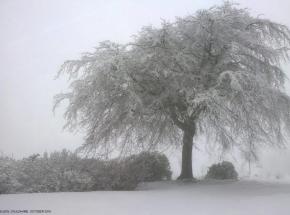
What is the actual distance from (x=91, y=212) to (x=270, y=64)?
862 centimetres

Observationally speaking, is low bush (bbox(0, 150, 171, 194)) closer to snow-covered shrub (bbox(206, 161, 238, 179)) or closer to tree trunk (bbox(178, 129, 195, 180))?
tree trunk (bbox(178, 129, 195, 180))

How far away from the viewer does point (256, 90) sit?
42.4ft

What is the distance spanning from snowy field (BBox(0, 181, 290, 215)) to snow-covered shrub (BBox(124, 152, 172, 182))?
1454mm

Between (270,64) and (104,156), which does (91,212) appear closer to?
(104,156)

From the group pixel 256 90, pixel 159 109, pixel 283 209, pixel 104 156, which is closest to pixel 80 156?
pixel 104 156

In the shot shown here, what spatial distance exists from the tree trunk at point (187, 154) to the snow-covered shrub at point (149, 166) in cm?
70

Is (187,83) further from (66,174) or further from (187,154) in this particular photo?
(66,174)

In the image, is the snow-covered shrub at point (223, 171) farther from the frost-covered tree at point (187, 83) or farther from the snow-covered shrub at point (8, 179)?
the snow-covered shrub at point (8, 179)

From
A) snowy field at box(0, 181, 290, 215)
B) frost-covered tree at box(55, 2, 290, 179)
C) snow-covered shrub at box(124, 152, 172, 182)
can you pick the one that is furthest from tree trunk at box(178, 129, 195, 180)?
snowy field at box(0, 181, 290, 215)

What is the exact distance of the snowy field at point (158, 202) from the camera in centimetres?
921

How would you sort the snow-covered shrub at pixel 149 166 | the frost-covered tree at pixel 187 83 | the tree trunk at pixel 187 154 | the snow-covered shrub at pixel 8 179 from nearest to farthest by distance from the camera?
1. the snow-covered shrub at pixel 8 179
2. the frost-covered tree at pixel 187 83
3. the snow-covered shrub at pixel 149 166
4. the tree trunk at pixel 187 154

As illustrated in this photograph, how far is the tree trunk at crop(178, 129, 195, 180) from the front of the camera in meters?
15.9

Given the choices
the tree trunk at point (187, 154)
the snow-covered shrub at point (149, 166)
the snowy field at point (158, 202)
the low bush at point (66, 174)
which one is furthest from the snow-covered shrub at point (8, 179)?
the tree trunk at point (187, 154)

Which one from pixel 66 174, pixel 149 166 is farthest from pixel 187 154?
pixel 66 174
